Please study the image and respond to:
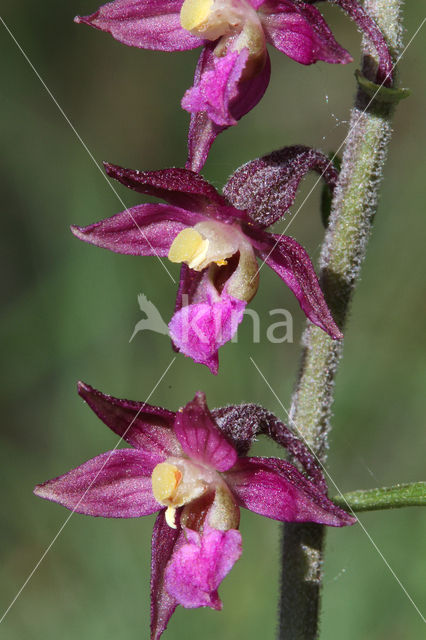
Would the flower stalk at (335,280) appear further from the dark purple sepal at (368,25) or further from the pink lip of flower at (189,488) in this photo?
the pink lip of flower at (189,488)

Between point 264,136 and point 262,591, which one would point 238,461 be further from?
point 264,136

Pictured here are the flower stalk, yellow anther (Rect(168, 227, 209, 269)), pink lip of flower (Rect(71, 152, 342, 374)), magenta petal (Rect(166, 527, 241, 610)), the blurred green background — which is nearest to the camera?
magenta petal (Rect(166, 527, 241, 610))

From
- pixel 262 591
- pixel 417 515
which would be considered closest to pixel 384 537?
pixel 417 515

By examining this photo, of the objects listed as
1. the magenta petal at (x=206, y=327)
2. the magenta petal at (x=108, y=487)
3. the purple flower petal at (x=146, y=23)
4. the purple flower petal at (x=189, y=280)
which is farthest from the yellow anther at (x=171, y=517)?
the purple flower petal at (x=146, y=23)

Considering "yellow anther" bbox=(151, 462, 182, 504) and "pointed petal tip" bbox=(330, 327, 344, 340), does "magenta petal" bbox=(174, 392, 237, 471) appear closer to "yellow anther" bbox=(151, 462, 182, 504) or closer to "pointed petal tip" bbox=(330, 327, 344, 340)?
"yellow anther" bbox=(151, 462, 182, 504)

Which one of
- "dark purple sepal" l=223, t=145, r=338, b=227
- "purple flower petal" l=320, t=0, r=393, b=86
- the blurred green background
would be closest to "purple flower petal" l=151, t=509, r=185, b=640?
"dark purple sepal" l=223, t=145, r=338, b=227

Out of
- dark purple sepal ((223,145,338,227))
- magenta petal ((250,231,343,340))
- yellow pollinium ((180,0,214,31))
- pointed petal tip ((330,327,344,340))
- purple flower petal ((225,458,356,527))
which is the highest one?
yellow pollinium ((180,0,214,31))
